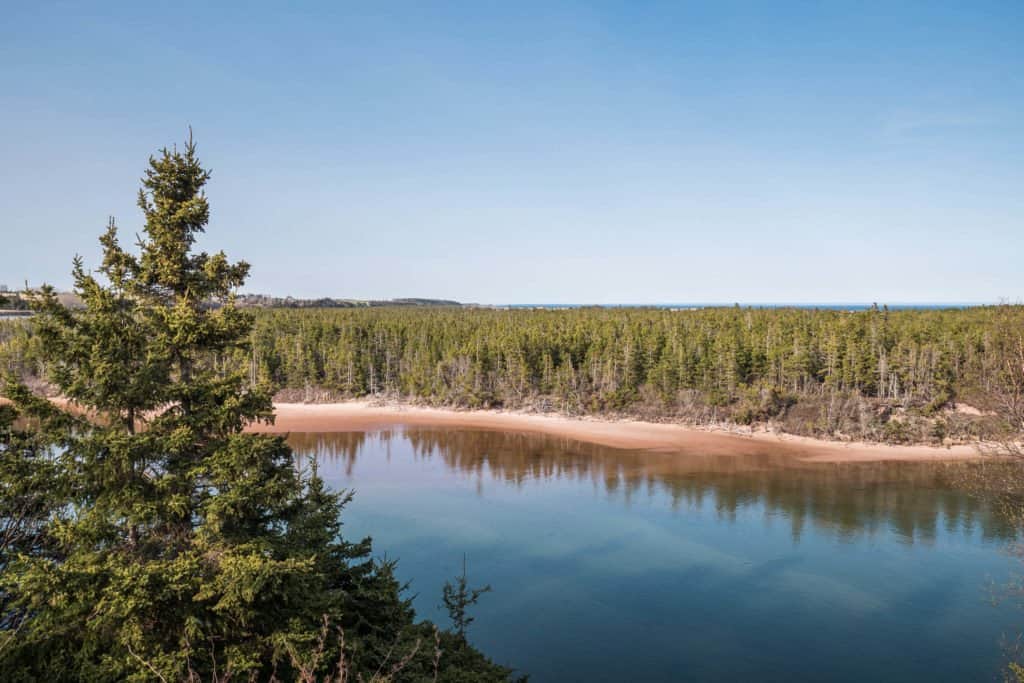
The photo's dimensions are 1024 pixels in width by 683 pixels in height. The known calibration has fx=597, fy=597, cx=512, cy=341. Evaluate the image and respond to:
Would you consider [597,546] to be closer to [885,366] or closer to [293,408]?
[885,366]

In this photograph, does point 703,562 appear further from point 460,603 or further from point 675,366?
point 675,366

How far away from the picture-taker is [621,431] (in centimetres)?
6316

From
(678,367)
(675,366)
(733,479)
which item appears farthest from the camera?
(675,366)

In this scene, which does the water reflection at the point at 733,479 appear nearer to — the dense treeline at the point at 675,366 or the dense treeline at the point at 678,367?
the dense treeline at the point at 675,366

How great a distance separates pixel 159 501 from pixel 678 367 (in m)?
65.4

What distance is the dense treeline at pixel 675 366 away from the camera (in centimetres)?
6169

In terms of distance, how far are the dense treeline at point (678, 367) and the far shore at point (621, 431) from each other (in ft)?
8.10

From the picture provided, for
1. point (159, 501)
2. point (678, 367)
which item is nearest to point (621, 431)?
point (678, 367)

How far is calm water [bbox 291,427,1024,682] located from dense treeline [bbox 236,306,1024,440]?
51.8ft

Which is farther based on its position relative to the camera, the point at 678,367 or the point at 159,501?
the point at 678,367

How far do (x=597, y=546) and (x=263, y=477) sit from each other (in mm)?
24373

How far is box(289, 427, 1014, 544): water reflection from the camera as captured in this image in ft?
118

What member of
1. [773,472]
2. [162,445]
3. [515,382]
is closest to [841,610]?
[773,472]

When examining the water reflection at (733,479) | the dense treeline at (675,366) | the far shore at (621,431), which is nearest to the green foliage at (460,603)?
the water reflection at (733,479)
